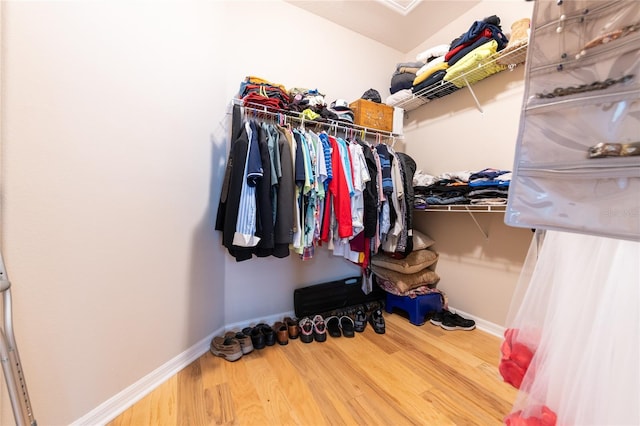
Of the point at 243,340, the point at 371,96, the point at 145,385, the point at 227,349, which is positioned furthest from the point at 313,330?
the point at 371,96

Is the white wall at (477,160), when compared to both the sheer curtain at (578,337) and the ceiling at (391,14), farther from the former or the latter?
the sheer curtain at (578,337)

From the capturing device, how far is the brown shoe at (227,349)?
4.77ft

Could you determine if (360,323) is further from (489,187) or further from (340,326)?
(489,187)

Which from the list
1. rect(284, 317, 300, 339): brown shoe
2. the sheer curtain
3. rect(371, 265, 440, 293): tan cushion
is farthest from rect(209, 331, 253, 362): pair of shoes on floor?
the sheer curtain

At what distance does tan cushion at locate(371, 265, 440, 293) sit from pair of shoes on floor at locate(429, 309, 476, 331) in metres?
0.27

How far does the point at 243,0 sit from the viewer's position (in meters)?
1.76

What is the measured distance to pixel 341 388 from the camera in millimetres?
1254

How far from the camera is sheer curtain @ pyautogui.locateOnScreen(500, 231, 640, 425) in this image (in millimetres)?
426

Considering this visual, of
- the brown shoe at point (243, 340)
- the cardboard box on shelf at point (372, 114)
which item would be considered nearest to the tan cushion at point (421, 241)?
the cardboard box on shelf at point (372, 114)

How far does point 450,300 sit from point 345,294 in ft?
3.00

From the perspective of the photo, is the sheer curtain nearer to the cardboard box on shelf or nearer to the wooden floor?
the wooden floor

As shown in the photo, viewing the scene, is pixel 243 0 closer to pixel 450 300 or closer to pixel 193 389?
pixel 193 389

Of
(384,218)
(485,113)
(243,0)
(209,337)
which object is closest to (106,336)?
(209,337)

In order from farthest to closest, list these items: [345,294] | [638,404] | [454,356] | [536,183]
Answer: [345,294]
[454,356]
[536,183]
[638,404]
